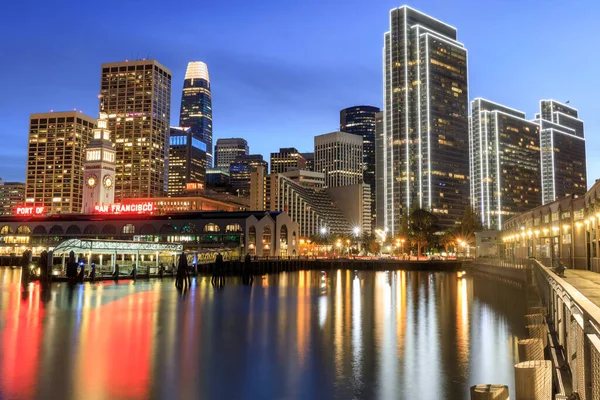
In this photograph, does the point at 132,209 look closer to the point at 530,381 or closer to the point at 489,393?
the point at 530,381

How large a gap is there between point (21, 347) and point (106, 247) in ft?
155

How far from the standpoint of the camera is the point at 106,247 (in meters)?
70.7

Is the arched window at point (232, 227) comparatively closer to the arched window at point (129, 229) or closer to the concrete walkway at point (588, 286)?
the arched window at point (129, 229)

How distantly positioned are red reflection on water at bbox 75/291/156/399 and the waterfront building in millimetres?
90086

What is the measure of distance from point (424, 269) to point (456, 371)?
107137 millimetres

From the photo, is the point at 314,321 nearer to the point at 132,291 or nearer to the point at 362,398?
the point at 362,398

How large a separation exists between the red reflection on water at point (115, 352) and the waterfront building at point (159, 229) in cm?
9009

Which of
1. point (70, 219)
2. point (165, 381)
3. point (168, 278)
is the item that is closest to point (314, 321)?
point (165, 381)

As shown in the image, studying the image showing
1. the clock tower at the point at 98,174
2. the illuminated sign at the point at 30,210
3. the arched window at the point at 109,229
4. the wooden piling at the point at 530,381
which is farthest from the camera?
the clock tower at the point at 98,174

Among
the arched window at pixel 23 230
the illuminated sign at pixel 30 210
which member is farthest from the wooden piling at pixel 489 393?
the illuminated sign at pixel 30 210

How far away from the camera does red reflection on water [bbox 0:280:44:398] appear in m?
18.7

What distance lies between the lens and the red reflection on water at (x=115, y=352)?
60.7ft

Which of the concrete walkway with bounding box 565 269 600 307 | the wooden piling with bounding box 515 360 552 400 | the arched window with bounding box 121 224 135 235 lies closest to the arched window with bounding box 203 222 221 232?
the arched window with bounding box 121 224 135 235

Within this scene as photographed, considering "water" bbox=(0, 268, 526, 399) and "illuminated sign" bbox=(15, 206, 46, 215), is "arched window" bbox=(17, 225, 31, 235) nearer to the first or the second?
"illuminated sign" bbox=(15, 206, 46, 215)
